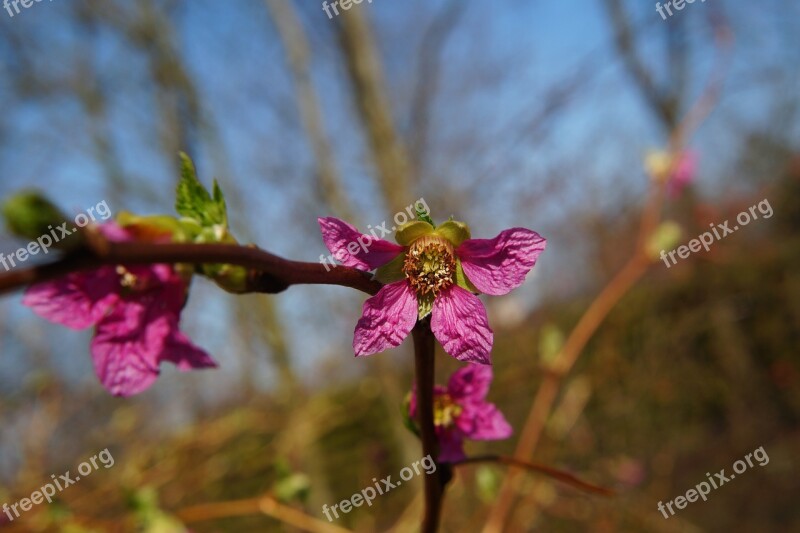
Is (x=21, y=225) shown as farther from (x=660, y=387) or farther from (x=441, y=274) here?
(x=660, y=387)

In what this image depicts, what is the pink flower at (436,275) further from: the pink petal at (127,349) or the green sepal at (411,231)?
the pink petal at (127,349)

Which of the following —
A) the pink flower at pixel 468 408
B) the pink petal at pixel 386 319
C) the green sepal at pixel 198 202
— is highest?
the green sepal at pixel 198 202

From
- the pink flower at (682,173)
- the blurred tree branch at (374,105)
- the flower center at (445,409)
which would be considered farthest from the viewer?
the blurred tree branch at (374,105)

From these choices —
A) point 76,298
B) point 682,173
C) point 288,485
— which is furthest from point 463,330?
point 682,173

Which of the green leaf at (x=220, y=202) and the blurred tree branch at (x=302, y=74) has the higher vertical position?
the blurred tree branch at (x=302, y=74)

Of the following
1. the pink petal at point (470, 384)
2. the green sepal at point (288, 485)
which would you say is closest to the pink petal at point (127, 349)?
the pink petal at point (470, 384)

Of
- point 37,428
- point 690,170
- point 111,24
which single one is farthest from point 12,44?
point 690,170

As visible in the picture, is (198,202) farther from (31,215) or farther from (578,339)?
(578,339)

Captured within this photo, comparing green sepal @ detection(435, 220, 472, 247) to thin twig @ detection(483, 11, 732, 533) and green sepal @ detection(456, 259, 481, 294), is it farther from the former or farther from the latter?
thin twig @ detection(483, 11, 732, 533)

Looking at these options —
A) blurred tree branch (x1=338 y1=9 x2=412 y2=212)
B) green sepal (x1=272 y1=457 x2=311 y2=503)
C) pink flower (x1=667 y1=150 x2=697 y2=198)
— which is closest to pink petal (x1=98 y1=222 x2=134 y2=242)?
green sepal (x1=272 y1=457 x2=311 y2=503)
